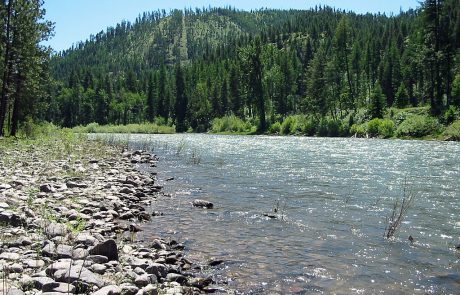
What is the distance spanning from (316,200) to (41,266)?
32.7 ft

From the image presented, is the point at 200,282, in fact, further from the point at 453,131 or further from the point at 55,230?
the point at 453,131

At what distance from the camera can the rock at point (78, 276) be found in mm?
6035


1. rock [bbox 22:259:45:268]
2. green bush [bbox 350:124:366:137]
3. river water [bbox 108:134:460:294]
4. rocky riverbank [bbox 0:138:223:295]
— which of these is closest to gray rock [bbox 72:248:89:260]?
rocky riverbank [bbox 0:138:223:295]

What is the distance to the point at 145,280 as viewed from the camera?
264 inches

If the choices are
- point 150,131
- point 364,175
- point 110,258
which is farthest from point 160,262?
point 150,131

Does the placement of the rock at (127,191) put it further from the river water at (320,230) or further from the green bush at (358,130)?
the green bush at (358,130)

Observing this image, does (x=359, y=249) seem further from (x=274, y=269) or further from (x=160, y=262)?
(x=160, y=262)

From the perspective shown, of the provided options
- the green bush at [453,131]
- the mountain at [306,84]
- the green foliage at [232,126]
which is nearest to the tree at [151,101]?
the mountain at [306,84]

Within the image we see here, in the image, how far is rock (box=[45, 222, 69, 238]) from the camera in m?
8.46

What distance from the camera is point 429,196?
48.7 ft

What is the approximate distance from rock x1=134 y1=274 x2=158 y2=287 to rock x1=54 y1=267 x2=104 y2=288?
58 centimetres

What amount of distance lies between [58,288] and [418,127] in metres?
54.2

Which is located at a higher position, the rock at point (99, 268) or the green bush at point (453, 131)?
the green bush at point (453, 131)

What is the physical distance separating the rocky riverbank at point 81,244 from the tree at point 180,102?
109 metres
